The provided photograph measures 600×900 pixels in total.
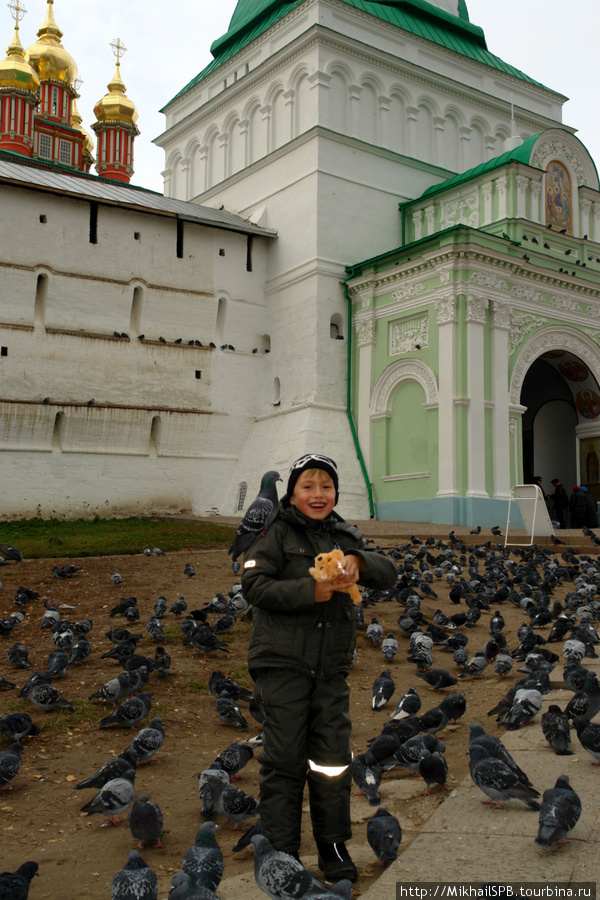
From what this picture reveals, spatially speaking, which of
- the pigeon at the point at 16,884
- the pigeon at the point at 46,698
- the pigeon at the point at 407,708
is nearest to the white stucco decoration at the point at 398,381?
the pigeon at the point at 407,708

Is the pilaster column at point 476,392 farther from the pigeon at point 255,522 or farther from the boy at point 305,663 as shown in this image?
the boy at point 305,663

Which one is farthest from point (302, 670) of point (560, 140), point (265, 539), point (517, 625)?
point (560, 140)

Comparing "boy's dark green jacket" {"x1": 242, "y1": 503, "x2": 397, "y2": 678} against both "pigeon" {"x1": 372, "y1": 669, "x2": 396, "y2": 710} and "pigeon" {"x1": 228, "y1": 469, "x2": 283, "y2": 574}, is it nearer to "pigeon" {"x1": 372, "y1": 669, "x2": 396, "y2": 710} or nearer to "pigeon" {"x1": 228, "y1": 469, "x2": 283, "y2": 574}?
"pigeon" {"x1": 228, "y1": 469, "x2": 283, "y2": 574}

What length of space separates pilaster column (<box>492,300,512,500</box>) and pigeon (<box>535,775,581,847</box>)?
18.2 meters

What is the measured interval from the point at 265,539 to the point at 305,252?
21.5m

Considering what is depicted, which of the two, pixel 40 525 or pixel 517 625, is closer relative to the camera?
pixel 517 625

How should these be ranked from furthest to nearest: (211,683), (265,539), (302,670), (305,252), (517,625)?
(305,252) → (517,625) → (211,683) → (265,539) → (302,670)

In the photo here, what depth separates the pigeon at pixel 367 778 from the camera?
4371 millimetres

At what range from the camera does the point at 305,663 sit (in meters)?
3.53

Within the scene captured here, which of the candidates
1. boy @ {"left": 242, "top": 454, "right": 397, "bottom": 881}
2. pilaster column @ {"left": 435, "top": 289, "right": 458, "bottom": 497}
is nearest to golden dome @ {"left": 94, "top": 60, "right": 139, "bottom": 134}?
pilaster column @ {"left": 435, "top": 289, "right": 458, "bottom": 497}

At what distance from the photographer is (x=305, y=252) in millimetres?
24312

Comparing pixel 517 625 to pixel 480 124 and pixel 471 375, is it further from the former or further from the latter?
pixel 480 124

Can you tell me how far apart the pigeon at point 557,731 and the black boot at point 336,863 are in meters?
1.76

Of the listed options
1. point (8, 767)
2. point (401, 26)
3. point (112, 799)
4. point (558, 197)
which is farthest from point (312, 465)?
point (401, 26)
